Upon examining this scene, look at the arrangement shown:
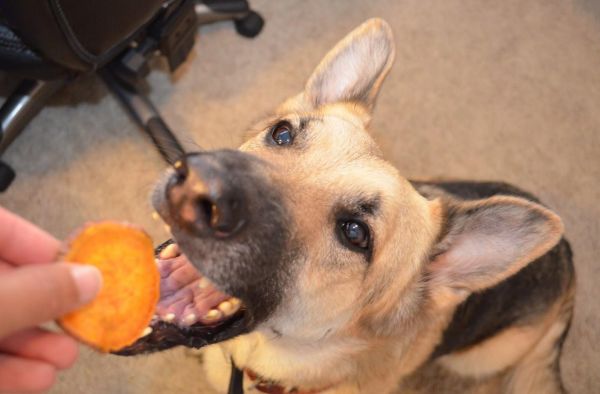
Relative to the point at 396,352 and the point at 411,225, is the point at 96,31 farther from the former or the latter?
the point at 396,352

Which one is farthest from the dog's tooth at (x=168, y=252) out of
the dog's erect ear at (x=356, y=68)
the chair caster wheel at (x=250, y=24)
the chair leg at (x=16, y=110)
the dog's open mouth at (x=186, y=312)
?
the chair caster wheel at (x=250, y=24)

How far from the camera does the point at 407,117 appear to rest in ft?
9.53

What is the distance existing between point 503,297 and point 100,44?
173 cm

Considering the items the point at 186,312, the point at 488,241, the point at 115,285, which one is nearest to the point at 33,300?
the point at 115,285

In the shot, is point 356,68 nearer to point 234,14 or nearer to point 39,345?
point 39,345

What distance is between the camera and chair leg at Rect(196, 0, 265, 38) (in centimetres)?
276

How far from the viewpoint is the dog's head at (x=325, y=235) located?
3.70ft

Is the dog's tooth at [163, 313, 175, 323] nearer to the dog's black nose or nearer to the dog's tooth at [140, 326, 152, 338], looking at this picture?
the dog's tooth at [140, 326, 152, 338]

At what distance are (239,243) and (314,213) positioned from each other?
27 cm

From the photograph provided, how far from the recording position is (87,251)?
40.9 inches

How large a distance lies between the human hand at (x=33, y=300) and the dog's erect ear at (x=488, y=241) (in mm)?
1002

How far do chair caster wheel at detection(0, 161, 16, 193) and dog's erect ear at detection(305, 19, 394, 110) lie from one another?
1533 mm

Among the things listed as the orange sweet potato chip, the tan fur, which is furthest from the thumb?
the tan fur

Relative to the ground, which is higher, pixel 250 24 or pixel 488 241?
pixel 250 24
